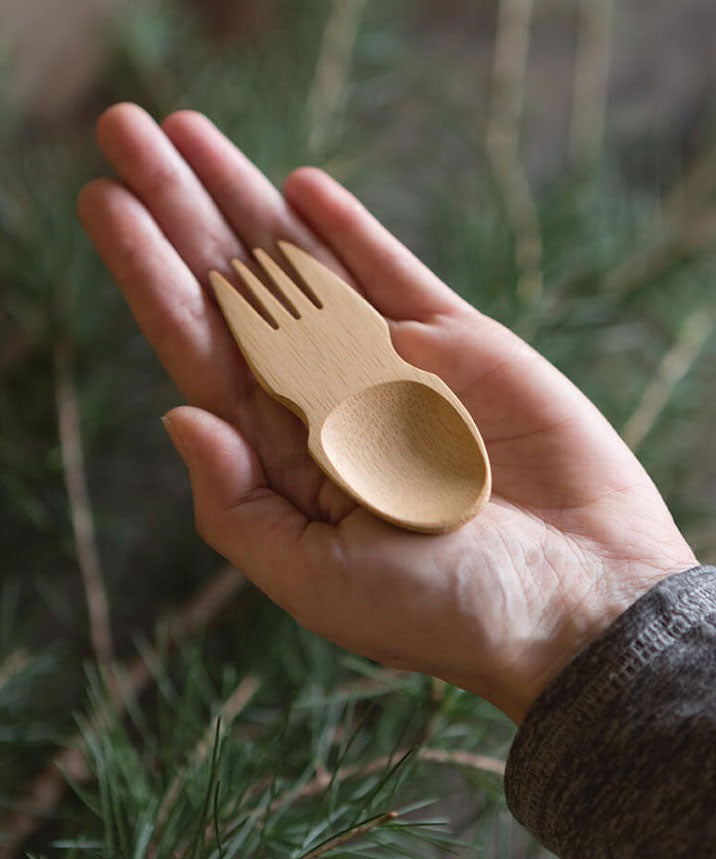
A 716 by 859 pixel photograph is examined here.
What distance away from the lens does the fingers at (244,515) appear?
18.4 inches

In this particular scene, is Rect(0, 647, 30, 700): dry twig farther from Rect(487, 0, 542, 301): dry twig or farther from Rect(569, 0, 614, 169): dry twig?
Rect(569, 0, 614, 169): dry twig

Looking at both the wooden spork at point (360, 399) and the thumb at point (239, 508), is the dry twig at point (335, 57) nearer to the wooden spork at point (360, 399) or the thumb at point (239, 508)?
the wooden spork at point (360, 399)

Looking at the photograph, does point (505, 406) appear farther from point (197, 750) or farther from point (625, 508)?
point (197, 750)

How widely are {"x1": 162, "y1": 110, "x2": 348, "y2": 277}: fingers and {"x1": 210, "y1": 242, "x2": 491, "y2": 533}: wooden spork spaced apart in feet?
0.14

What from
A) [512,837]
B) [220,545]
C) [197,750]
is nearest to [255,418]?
[220,545]

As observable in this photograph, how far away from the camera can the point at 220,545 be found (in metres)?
0.49

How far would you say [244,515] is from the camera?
481 millimetres

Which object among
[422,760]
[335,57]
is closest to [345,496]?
[422,760]

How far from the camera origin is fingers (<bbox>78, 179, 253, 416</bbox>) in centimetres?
55

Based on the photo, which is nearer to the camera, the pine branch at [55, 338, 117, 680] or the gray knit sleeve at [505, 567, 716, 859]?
the gray knit sleeve at [505, 567, 716, 859]

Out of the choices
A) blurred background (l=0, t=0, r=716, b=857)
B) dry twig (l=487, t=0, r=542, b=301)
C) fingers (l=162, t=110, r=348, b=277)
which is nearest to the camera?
blurred background (l=0, t=0, r=716, b=857)

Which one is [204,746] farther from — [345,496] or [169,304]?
[169,304]

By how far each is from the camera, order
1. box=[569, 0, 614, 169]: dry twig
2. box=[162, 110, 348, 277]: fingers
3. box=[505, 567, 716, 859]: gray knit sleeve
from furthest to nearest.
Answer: box=[569, 0, 614, 169]: dry twig → box=[162, 110, 348, 277]: fingers → box=[505, 567, 716, 859]: gray knit sleeve

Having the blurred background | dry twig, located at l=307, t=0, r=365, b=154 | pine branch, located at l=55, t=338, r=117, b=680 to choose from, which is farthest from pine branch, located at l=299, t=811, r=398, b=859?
dry twig, located at l=307, t=0, r=365, b=154
